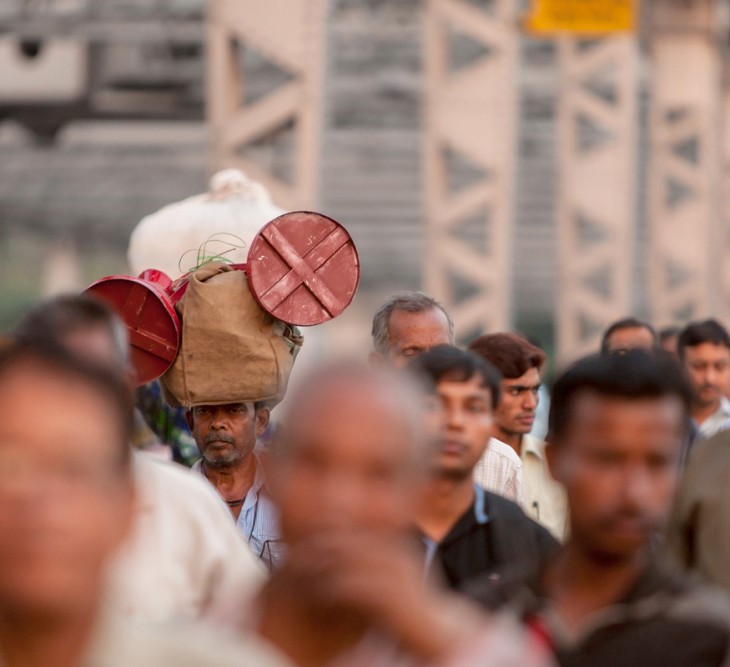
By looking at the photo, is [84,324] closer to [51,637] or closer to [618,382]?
[618,382]

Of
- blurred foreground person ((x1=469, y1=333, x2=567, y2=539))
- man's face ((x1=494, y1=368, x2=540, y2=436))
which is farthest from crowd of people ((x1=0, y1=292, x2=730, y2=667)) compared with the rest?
man's face ((x1=494, y1=368, x2=540, y2=436))

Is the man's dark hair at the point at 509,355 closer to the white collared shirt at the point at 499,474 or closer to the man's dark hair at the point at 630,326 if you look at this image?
the white collared shirt at the point at 499,474

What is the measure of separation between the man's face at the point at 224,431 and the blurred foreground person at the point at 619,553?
2620 millimetres

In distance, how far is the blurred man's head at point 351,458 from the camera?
2.59 metres

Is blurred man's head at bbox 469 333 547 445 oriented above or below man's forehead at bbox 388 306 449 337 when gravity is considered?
below

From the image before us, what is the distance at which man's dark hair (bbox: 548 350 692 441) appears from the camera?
3.68 m

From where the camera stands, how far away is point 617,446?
11.8 feet

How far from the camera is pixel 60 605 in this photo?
2246 millimetres

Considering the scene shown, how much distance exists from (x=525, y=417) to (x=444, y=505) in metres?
2.52

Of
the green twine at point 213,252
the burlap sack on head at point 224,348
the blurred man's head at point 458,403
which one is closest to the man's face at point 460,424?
the blurred man's head at point 458,403

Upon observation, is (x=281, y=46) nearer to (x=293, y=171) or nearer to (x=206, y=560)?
(x=293, y=171)

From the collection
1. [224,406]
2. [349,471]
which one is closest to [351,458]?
[349,471]

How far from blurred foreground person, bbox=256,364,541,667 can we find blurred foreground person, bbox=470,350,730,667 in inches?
29.9

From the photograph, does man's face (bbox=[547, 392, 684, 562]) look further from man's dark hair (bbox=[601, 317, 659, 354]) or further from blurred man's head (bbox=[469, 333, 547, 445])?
man's dark hair (bbox=[601, 317, 659, 354])
